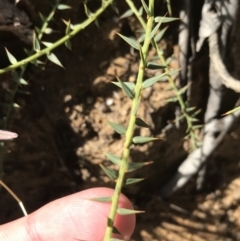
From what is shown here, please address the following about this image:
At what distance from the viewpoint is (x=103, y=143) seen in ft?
3.85

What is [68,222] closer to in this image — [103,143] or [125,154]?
[103,143]

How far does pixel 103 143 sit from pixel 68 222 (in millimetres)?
228

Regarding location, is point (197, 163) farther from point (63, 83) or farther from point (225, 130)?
point (63, 83)

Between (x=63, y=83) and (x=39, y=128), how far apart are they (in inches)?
5.1

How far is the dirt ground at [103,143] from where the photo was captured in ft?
3.62

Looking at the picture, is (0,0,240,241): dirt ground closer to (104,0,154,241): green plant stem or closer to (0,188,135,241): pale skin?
(0,188,135,241): pale skin

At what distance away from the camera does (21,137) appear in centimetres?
114

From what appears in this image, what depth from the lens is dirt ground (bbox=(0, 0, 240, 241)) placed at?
3.62 feet

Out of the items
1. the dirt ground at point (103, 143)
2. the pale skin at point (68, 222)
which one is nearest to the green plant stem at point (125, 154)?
the pale skin at point (68, 222)

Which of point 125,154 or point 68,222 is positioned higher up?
point 125,154

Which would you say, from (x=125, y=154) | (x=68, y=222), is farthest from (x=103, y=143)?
(x=125, y=154)

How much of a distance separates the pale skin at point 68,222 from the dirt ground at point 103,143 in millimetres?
160

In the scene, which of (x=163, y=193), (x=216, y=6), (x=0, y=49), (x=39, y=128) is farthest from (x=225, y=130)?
(x=0, y=49)

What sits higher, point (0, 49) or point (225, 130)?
point (0, 49)
